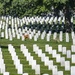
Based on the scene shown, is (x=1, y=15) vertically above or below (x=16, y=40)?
above

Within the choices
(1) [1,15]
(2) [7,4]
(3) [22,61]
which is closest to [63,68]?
(3) [22,61]

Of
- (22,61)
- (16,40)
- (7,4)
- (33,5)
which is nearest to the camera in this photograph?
(22,61)

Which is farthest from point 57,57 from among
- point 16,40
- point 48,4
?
point 48,4

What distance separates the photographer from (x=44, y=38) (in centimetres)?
2944

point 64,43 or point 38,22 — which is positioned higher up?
point 38,22

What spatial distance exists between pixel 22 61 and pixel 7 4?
24.3 m

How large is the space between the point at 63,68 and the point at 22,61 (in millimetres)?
2473

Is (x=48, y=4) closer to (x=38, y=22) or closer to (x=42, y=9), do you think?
(x=42, y=9)

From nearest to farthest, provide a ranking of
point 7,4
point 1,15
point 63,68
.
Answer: point 63,68
point 7,4
point 1,15

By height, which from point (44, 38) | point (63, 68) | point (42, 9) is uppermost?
point (42, 9)

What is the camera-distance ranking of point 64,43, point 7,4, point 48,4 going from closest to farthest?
point 64,43 → point 48,4 → point 7,4

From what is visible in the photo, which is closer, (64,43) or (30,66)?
(30,66)

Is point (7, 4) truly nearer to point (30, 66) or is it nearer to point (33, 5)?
point (33, 5)

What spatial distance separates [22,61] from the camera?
1933cm
